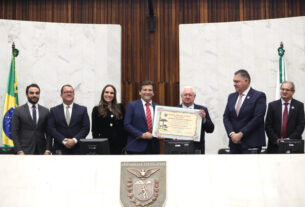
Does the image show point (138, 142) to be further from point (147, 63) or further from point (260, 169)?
point (147, 63)

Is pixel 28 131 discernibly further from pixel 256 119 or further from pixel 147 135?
pixel 256 119

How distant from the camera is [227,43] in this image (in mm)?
6707

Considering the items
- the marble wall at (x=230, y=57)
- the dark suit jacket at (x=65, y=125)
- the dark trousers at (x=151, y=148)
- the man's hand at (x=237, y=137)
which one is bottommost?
the dark trousers at (x=151, y=148)

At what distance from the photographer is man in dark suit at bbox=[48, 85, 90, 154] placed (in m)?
4.54

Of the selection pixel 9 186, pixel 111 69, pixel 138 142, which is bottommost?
pixel 9 186

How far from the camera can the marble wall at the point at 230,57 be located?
254 inches

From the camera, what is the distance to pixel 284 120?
180 inches

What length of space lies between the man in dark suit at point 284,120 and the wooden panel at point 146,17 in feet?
8.04

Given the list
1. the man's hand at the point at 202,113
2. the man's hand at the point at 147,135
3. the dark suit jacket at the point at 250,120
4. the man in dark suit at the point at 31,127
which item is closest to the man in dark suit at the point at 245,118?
the dark suit jacket at the point at 250,120

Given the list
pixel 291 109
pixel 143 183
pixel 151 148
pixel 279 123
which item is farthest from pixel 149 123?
pixel 291 109

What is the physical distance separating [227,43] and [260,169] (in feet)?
11.4

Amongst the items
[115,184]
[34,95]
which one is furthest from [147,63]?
[115,184]

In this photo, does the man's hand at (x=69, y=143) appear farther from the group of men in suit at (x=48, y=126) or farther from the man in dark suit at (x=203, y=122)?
the man in dark suit at (x=203, y=122)

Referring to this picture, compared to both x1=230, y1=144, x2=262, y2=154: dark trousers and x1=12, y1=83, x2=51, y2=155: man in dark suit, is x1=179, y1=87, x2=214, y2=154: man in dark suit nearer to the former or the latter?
x1=230, y1=144, x2=262, y2=154: dark trousers
